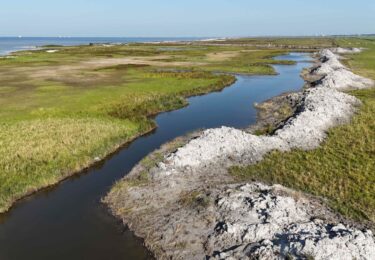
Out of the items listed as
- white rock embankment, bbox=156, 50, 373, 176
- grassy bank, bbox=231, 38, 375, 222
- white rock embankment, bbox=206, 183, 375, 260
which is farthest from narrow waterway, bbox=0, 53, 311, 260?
grassy bank, bbox=231, 38, 375, 222

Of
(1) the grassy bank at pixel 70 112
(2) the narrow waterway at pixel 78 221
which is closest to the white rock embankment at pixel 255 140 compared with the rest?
(2) the narrow waterway at pixel 78 221

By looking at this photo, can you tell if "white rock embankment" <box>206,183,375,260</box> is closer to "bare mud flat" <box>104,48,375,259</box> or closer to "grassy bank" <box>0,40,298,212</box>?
"bare mud flat" <box>104,48,375,259</box>

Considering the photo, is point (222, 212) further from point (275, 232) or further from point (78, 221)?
point (78, 221)

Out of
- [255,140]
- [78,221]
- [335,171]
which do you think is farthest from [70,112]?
[335,171]

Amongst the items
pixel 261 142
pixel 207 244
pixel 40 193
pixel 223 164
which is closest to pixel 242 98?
pixel 261 142

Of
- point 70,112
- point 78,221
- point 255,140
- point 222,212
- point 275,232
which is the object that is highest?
point 255,140

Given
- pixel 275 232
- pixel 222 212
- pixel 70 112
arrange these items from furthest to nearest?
pixel 70 112 → pixel 222 212 → pixel 275 232

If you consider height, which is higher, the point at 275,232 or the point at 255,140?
the point at 255,140
